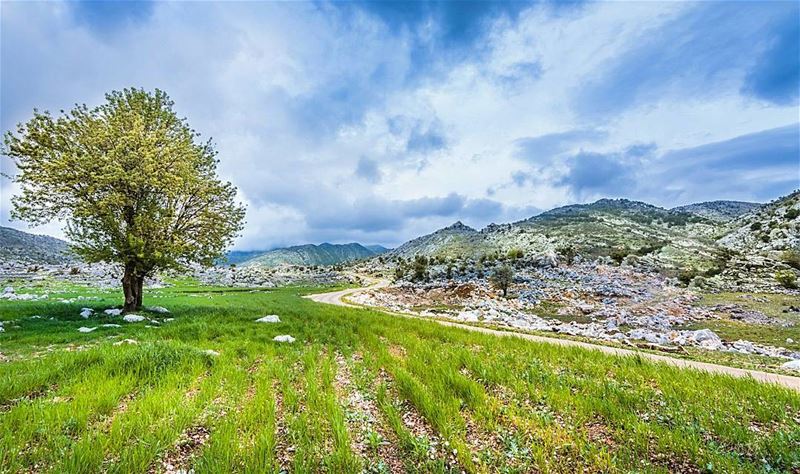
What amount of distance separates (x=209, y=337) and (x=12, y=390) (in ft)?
27.9

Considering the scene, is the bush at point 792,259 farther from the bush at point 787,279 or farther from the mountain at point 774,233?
the bush at point 787,279

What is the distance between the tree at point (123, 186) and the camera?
1969 cm

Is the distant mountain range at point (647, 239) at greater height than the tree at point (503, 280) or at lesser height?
greater

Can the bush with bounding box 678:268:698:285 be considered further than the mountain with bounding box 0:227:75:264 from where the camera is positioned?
No

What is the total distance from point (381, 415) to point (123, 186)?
73.3 feet

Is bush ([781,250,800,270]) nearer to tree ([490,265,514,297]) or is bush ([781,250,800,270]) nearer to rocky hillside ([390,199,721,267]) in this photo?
rocky hillside ([390,199,721,267])

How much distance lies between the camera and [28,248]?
140250 mm

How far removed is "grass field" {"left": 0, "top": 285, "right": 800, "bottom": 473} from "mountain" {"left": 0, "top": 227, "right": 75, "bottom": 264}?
149197 mm

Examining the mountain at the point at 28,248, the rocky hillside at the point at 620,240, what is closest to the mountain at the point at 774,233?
the rocky hillside at the point at 620,240

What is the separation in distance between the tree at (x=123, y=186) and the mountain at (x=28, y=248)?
431 ft

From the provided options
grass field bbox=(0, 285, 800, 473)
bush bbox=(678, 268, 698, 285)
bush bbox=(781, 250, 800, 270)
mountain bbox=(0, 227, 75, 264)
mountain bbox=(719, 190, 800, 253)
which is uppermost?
mountain bbox=(0, 227, 75, 264)

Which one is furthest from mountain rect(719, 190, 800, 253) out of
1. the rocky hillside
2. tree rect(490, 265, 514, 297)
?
tree rect(490, 265, 514, 297)

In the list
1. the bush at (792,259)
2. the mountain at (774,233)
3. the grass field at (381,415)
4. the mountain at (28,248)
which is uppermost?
the mountain at (28,248)

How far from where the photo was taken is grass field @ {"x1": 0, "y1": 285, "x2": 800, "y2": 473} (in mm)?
5457
